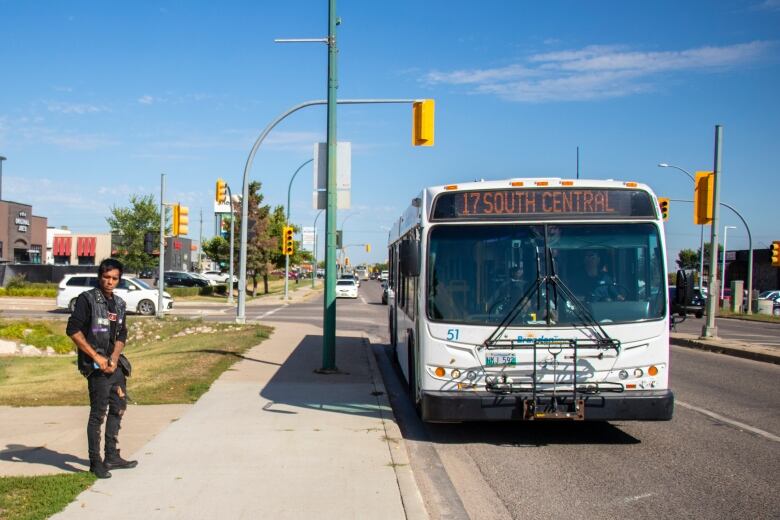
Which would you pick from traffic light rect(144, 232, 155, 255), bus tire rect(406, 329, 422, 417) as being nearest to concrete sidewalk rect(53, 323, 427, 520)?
bus tire rect(406, 329, 422, 417)

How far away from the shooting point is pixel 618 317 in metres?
8.23

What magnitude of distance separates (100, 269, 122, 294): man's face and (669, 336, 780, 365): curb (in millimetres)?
14535

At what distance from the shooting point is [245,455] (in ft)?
24.1

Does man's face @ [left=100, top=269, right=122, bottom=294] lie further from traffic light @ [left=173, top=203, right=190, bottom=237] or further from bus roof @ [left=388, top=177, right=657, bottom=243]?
traffic light @ [left=173, top=203, right=190, bottom=237]

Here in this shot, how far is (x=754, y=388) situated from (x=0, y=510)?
1139 cm

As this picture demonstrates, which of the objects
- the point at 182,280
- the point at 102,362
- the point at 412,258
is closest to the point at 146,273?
the point at 182,280

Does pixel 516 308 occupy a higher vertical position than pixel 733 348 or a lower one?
higher

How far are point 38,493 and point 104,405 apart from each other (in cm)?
86

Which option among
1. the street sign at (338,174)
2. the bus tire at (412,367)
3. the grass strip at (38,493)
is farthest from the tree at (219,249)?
the grass strip at (38,493)

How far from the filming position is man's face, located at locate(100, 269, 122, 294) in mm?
6391

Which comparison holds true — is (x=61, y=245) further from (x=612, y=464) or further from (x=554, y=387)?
(x=612, y=464)

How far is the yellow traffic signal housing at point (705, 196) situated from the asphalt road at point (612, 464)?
9.73m

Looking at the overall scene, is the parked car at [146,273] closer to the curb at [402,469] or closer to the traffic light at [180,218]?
the traffic light at [180,218]

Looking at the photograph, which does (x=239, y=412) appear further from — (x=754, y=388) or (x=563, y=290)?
(x=754, y=388)
